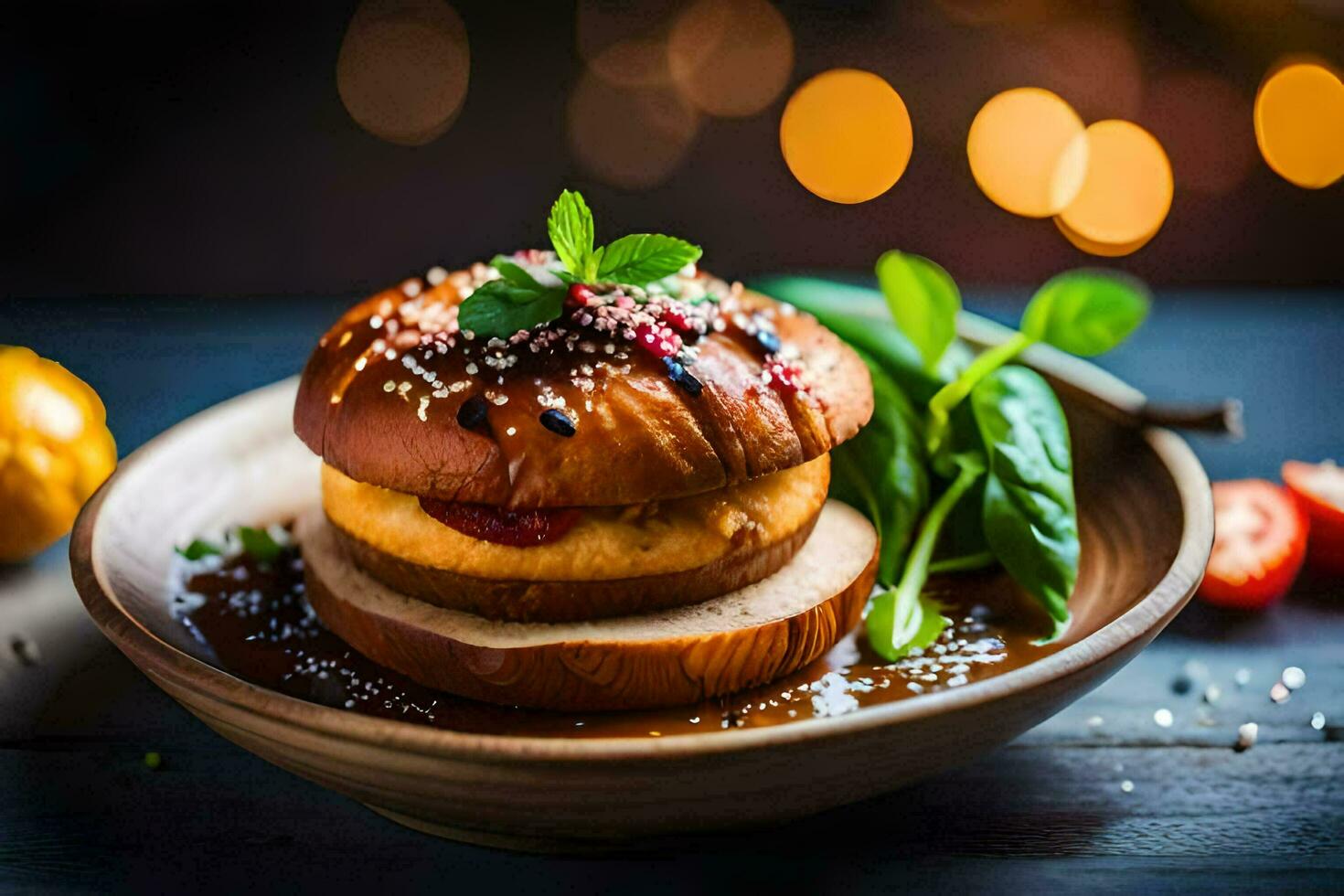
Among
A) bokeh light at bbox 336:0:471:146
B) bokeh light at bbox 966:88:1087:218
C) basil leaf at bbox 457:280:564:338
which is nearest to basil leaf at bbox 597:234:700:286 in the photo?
basil leaf at bbox 457:280:564:338

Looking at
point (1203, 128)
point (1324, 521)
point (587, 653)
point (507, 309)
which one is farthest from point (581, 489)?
point (1203, 128)

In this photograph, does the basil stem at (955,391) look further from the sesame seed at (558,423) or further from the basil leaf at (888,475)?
the sesame seed at (558,423)

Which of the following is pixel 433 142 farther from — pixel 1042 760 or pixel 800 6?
pixel 1042 760

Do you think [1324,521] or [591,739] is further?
[1324,521]

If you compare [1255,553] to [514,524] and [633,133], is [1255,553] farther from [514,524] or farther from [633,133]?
[633,133]

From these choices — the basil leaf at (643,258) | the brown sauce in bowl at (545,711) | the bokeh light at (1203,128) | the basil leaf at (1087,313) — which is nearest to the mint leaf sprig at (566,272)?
the basil leaf at (643,258)
